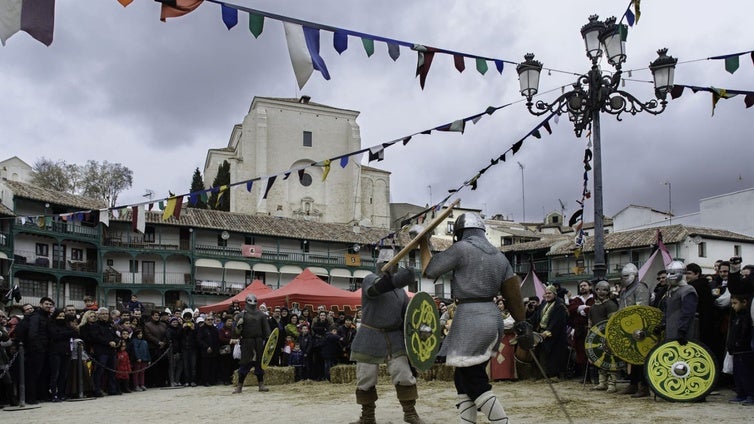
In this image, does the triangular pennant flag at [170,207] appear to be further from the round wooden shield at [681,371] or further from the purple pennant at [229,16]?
the round wooden shield at [681,371]

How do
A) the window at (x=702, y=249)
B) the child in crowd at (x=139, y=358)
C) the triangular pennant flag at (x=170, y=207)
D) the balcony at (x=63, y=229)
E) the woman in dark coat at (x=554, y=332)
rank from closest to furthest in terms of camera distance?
the woman in dark coat at (x=554, y=332), the triangular pennant flag at (x=170, y=207), the child in crowd at (x=139, y=358), the balcony at (x=63, y=229), the window at (x=702, y=249)

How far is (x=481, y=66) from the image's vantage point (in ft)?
31.8

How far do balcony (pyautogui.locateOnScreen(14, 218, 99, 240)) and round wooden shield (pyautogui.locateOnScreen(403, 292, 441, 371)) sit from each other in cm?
3928

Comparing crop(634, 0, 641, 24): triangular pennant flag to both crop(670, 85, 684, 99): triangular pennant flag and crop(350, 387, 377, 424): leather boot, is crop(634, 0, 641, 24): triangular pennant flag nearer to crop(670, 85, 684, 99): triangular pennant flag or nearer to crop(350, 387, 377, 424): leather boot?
crop(670, 85, 684, 99): triangular pennant flag

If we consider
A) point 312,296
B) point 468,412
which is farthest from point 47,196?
point 468,412

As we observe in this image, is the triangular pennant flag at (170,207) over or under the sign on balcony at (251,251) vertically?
over

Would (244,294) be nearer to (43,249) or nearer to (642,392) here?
(642,392)

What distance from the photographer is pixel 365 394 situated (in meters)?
6.97

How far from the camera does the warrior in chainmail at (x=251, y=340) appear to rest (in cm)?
1188

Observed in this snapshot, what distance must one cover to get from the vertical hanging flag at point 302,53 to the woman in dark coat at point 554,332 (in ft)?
21.0

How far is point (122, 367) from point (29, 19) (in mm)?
9445

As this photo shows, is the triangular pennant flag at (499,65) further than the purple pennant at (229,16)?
Yes

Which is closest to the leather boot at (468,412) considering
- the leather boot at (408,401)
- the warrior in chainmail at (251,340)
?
the leather boot at (408,401)

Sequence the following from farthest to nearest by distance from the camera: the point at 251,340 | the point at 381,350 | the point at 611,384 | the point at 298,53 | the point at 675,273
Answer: the point at 251,340
the point at 611,384
the point at 675,273
the point at 381,350
the point at 298,53
